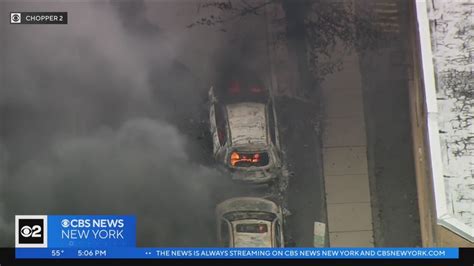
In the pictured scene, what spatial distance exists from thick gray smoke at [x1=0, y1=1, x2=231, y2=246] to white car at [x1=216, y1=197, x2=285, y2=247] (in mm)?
78

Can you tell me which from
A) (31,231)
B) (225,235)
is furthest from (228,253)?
(31,231)

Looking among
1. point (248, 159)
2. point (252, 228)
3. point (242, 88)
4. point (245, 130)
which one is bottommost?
point (252, 228)

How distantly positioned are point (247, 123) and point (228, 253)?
0.67 meters

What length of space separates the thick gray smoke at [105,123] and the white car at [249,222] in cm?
8

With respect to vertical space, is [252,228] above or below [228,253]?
above

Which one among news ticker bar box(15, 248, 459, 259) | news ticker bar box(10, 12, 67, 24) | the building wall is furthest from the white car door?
the building wall

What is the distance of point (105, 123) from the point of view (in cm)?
269

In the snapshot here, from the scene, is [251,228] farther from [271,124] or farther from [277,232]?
[271,124]

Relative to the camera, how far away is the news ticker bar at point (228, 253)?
2674 millimetres

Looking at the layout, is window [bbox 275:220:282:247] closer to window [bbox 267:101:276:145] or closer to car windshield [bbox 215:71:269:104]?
window [bbox 267:101:276:145]

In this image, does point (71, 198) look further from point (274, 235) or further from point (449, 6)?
point (449, 6)

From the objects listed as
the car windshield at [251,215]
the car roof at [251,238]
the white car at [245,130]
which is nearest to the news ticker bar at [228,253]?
the car roof at [251,238]

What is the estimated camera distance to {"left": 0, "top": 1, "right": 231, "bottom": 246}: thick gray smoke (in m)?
2.68

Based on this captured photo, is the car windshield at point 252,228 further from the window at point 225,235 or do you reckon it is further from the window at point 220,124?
the window at point 220,124
